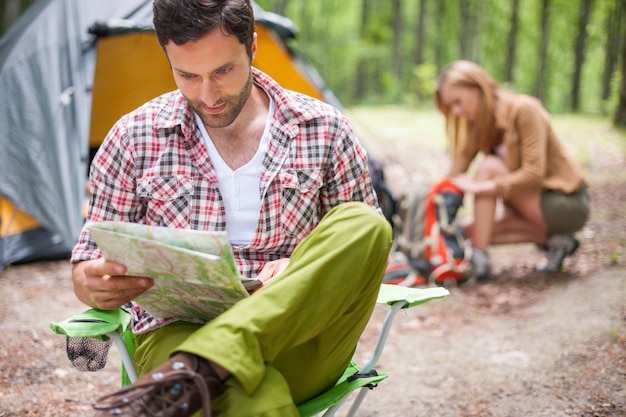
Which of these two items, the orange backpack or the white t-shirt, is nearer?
the white t-shirt

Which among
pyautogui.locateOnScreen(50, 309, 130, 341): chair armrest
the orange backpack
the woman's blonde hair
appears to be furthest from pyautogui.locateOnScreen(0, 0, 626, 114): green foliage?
pyautogui.locateOnScreen(50, 309, 130, 341): chair armrest

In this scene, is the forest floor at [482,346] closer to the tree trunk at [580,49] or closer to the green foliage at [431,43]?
the tree trunk at [580,49]

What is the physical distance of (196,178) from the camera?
1.75m

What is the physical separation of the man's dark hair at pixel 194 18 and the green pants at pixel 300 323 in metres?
0.54

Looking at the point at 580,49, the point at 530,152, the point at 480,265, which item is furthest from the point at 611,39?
the point at 480,265

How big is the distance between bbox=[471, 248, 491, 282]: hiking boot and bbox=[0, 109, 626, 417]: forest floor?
0.06m

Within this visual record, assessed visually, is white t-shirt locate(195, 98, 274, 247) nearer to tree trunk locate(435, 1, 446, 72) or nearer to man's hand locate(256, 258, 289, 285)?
man's hand locate(256, 258, 289, 285)

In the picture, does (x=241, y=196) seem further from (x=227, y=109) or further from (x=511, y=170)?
(x=511, y=170)

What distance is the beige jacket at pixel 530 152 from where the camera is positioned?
3709 mm

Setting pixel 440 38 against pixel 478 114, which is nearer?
pixel 478 114

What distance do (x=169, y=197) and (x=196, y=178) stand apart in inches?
3.3

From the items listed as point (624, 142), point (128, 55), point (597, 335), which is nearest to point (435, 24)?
point (624, 142)

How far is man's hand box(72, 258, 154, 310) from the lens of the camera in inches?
58.5

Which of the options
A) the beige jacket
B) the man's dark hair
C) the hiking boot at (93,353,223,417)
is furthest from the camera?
the beige jacket
